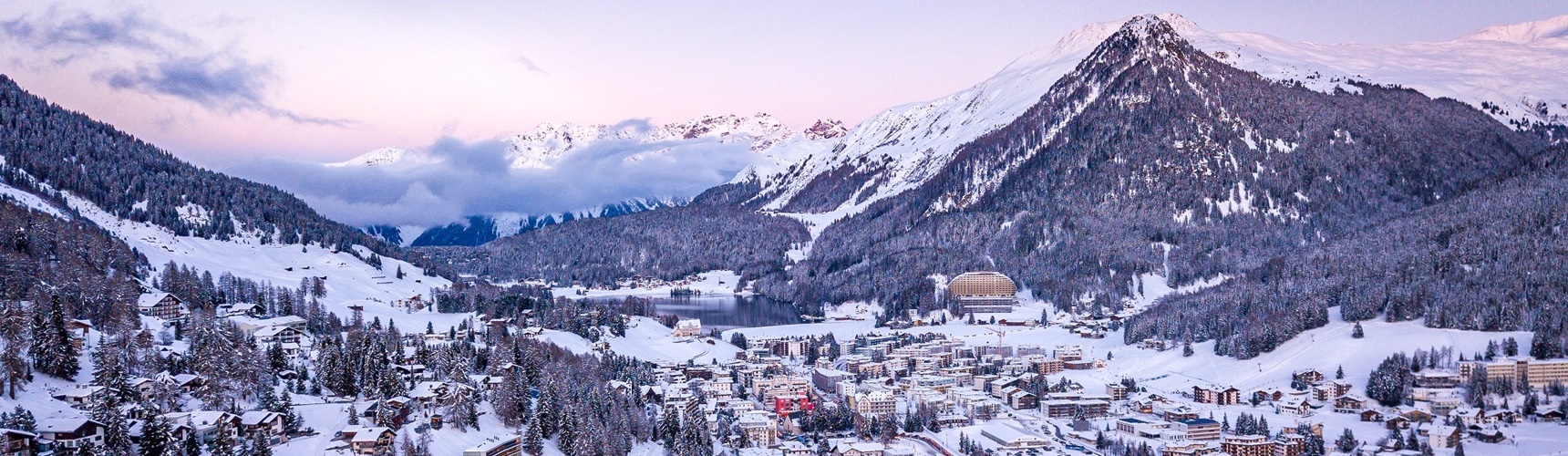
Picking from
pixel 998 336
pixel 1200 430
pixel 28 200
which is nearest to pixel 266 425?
pixel 1200 430

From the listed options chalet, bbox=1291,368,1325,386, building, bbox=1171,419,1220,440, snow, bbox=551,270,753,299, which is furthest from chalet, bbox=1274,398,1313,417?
snow, bbox=551,270,753,299

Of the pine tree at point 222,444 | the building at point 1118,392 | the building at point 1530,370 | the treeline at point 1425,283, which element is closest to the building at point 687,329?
the treeline at point 1425,283

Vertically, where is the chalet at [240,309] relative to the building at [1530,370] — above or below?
A: above

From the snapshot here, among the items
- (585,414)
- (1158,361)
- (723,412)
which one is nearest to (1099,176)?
(1158,361)

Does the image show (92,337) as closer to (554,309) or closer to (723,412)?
(723,412)

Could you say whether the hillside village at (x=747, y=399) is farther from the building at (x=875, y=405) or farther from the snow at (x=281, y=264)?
the snow at (x=281, y=264)
